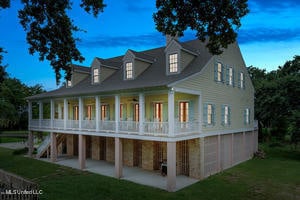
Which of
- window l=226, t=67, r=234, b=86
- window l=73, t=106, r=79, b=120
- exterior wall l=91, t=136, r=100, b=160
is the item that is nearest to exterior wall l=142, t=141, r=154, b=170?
exterior wall l=91, t=136, r=100, b=160

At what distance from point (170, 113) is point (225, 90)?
781 centimetres

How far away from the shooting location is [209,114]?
56.1 feet

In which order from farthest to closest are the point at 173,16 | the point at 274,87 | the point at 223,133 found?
1. the point at 274,87
2. the point at 223,133
3. the point at 173,16

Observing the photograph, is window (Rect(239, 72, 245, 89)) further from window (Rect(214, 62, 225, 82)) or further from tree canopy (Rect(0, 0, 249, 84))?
tree canopy (Rect(0, 0, 249, 84))

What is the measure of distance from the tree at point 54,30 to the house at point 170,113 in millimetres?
1659

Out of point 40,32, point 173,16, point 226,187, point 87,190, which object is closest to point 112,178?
point 87,190

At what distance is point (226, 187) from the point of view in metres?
14.0

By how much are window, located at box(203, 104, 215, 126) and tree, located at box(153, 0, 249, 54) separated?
24.7 ft

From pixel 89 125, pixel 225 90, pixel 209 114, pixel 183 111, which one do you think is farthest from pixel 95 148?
pixel 225 90

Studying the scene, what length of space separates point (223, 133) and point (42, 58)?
45.7 ft

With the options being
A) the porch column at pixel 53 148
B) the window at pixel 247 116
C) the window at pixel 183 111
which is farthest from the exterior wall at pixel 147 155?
the window at pixel 247 116

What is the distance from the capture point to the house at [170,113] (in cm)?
1472

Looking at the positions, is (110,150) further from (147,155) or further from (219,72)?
(219,72)

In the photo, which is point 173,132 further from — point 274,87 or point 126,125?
point 274,87
